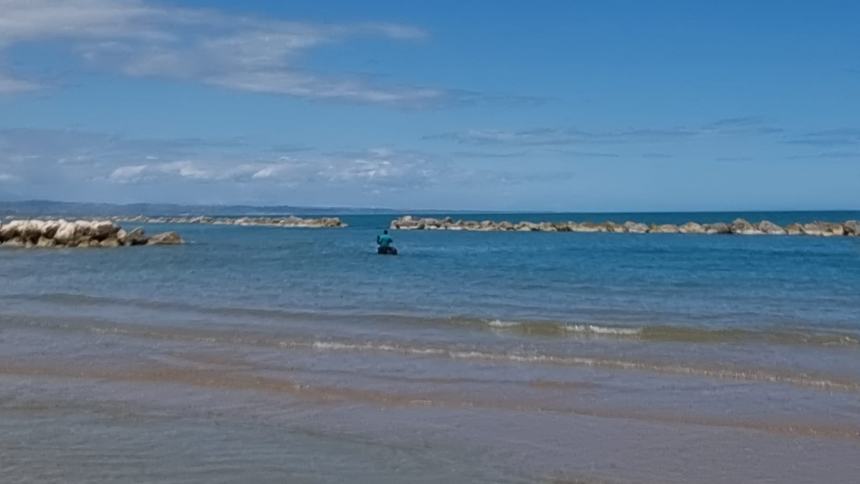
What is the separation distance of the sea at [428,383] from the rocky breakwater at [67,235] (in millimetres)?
26659

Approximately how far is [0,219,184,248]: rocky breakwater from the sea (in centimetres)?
2666

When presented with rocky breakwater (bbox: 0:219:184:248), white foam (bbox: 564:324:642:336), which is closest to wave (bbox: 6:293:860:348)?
white foam (bbox: 564:324:642:336)

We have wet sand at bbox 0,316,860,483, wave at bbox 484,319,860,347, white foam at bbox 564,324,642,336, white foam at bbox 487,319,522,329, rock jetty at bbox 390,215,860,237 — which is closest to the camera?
wet sand at bbox 0,316,860,483

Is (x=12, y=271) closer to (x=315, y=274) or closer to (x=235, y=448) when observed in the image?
(x=315, y=274)

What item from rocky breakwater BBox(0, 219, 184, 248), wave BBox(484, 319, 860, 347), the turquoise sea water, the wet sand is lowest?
the wet sand

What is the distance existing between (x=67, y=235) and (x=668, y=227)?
5540 cm

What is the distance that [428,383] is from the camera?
12852 mm

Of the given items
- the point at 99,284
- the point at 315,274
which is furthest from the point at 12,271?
the point at 315,274

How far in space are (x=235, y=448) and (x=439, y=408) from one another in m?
2.97

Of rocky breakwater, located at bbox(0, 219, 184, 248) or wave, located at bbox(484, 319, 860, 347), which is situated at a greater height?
rocky breakwater, located at bbox(0, 219, 184, 248)

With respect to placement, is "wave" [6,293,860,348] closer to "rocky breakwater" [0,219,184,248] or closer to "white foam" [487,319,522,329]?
"white foam" [487,319,522,329]

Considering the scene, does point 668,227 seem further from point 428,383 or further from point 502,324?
point 428,383

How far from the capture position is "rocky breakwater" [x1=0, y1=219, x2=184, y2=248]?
54562 millimetres

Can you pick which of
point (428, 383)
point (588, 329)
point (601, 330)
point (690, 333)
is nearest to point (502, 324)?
point (588, 329)
